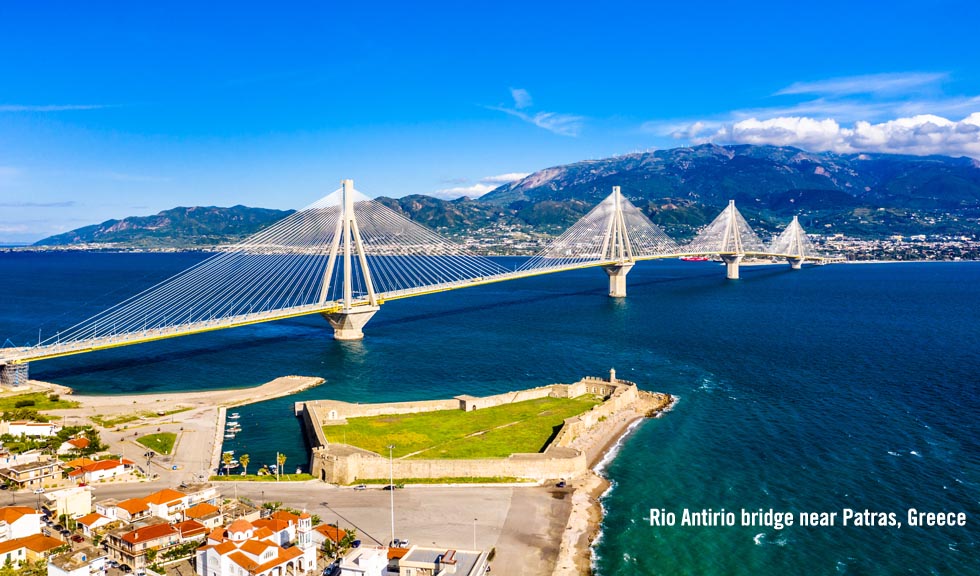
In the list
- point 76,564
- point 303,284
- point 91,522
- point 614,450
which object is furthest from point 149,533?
point 303,284

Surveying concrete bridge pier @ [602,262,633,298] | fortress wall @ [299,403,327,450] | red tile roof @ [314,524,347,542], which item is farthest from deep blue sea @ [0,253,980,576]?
red tile roof @ [314,524,347,542]

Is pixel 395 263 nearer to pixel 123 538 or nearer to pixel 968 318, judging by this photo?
pixel 968 318

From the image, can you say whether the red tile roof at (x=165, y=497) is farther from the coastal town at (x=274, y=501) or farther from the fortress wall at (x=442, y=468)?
the fortress wall at (x=442, y=468)

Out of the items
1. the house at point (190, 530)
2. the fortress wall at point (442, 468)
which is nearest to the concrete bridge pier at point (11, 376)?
the fortress wall at point (442, 468)

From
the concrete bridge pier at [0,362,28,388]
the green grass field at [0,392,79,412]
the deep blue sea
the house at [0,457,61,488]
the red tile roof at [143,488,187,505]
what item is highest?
the concrete bridge pier at [0,362,28,388]

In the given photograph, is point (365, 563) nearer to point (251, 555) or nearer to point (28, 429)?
point (251, 555)

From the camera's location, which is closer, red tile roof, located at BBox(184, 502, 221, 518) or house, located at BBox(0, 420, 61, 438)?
red tile roof, located at BBox(184, 502, 221, 518)

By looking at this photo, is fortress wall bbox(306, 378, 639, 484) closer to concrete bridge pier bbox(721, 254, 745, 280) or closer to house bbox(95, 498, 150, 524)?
house bbox(95, 498, 150, 524)
